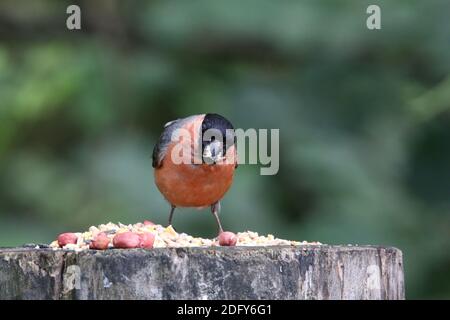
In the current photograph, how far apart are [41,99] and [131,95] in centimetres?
101

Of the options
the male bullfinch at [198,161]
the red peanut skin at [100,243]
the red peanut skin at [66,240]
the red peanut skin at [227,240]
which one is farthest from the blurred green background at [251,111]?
the red peanut skin at [100,243]

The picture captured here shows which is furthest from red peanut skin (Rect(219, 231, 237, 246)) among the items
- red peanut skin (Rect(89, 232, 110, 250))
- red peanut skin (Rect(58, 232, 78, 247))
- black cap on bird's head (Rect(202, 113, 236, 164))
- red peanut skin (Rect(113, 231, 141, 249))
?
black cap on bird's head (Rect(202, 113, 236, 164))

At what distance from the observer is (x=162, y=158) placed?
673 centimetres

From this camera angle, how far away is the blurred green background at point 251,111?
9.73m

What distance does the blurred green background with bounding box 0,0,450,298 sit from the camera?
9.73 meters

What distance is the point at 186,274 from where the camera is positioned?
4.50m

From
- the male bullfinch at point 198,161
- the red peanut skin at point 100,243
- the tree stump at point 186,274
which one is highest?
the male bullfinch at point 198,161

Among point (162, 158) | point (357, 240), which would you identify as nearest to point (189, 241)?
point (162, 158)

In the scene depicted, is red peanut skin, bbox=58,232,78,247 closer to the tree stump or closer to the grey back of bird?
the tree stump

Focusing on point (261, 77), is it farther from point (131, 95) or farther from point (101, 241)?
point (101, 241)

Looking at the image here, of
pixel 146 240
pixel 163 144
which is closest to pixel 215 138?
pixel 163 144

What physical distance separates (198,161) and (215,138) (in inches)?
9.3

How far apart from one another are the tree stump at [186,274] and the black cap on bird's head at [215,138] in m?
1.77

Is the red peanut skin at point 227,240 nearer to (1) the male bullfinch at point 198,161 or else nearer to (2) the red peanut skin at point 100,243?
(2) the red peanut skin at point 100,243
